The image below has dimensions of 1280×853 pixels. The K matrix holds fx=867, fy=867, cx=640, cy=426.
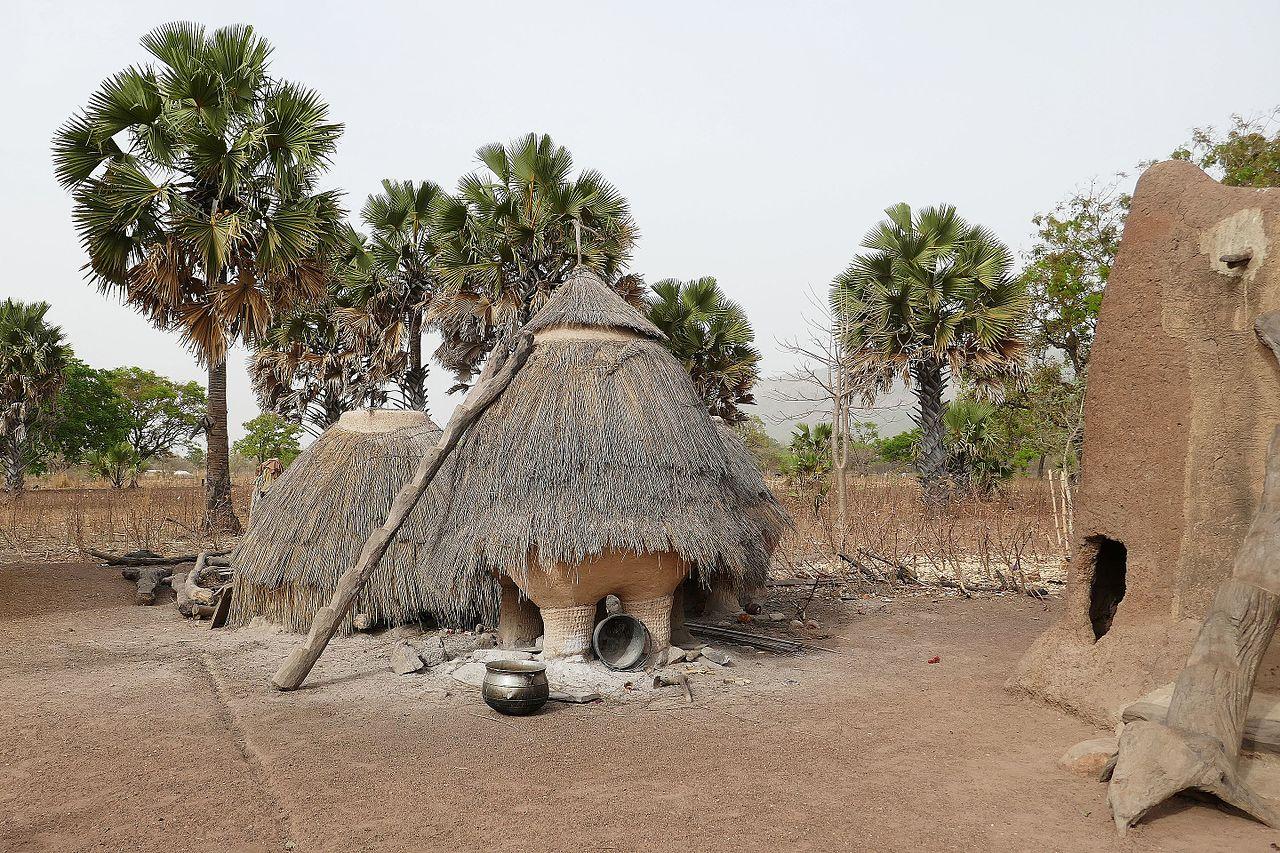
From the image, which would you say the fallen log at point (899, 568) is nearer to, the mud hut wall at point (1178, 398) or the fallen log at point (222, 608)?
the mud hut wall at point (1178, 398)

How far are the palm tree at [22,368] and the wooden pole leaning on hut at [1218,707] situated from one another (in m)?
27.0

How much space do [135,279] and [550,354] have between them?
7.72m

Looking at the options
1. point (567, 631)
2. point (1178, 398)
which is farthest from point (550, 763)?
point (1178, 398)

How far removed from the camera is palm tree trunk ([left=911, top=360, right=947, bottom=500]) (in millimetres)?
17156

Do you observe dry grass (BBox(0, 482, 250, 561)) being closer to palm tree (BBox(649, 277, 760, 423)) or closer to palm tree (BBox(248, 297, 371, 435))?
palm tree (BBox(248, 297, 371, 435))

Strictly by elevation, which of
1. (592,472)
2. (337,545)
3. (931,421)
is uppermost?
(931,421)

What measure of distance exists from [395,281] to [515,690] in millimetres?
13351

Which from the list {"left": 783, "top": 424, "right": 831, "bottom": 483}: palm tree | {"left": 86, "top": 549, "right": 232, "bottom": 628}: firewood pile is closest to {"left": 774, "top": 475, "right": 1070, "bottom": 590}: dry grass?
{"left": 783, "top": 424, "right": 831, "bottom": 483}: palm tree

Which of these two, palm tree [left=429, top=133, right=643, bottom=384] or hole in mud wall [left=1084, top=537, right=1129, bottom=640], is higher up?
palm tree [left=429, top=133, right=643, bottom=384]

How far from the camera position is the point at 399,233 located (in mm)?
17328

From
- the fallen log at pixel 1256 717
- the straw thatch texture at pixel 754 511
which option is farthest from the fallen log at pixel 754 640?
the fallen log at pixel 1256 717

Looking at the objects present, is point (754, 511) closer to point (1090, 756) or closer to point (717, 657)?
point (717, 657)

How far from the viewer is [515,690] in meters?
5.80

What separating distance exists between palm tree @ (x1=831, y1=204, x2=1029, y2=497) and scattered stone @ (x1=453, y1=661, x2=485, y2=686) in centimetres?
1065
